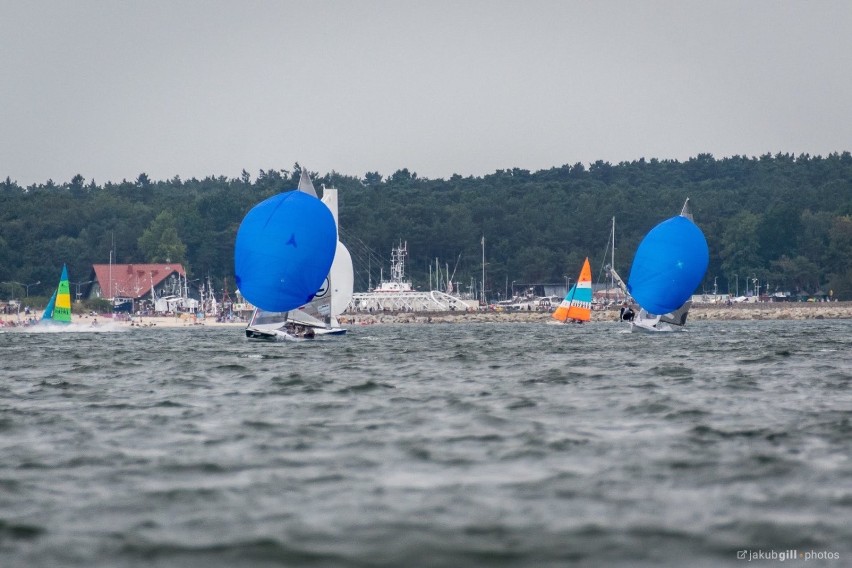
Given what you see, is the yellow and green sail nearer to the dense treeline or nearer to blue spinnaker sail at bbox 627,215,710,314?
blue spinnaker sail at bbox 627,215,710,314

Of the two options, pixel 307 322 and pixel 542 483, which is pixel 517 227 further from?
pixel 542 483

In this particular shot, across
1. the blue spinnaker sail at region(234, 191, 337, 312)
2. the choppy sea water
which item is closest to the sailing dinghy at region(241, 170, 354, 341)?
the blue spinnaker sail at region(234, 191, 337, 312)

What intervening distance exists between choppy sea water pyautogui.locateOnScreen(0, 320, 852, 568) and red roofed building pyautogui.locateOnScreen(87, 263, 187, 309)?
108873mm

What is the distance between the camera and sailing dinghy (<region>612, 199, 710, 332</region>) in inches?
2293

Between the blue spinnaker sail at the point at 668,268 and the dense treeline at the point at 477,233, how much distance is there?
80.1 metres

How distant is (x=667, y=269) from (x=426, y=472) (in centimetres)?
4511

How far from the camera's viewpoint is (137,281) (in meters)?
136

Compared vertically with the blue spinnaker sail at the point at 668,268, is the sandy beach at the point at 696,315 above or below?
below

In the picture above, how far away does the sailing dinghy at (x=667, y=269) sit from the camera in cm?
5825

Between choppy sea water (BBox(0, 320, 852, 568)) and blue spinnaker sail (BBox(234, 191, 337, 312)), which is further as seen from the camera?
blue spinnaker sail (BBox(234, 191, 337, 312))

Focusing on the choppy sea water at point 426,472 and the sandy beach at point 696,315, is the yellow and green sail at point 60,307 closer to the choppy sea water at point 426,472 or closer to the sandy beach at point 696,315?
the sandy beach at point 696,315

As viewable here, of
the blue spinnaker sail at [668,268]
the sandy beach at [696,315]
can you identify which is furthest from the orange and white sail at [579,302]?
the blue spinnaker sail at [668,268]

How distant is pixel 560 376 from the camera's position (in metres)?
28.5

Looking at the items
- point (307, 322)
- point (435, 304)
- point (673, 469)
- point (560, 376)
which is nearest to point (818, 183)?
point (435, 304)
